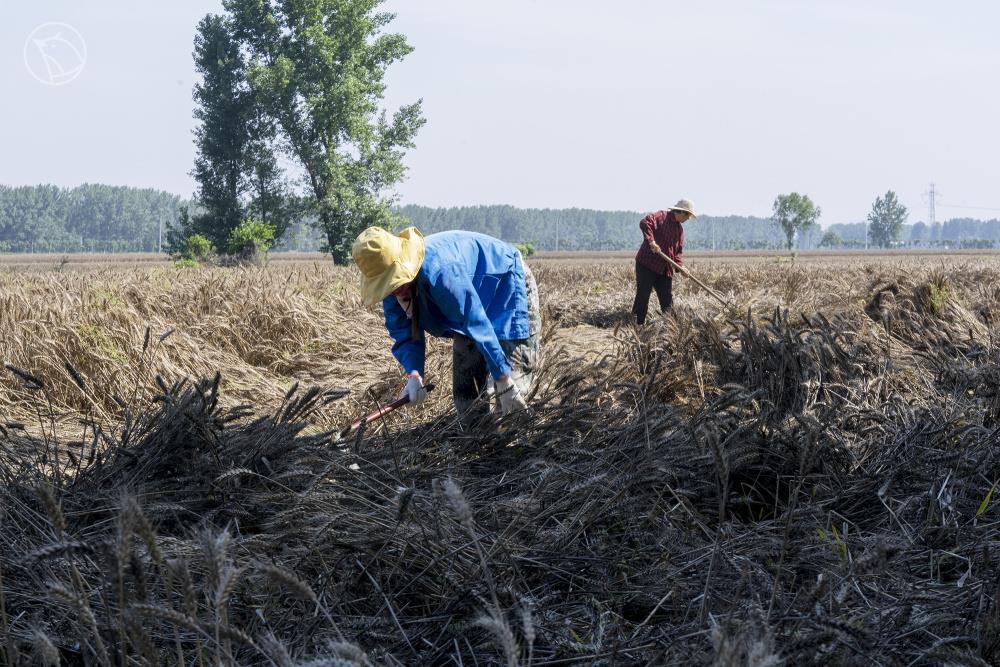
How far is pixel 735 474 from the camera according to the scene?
374cm

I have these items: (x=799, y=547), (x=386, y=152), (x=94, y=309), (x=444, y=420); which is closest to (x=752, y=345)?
(x=444, y=420)

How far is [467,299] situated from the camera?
397 centimetres

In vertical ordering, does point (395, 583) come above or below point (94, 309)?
below

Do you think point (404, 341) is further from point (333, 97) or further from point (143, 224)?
point (143, 224)

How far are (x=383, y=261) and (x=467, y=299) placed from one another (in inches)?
16.6

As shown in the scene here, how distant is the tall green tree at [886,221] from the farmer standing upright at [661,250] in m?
112

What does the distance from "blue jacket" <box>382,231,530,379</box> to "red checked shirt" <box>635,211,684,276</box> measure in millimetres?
5432

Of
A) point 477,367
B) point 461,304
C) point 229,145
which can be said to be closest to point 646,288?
point 477,367

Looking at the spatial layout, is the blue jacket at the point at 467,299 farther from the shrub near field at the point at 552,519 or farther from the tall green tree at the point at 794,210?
the tall green tree at the point at 794,210

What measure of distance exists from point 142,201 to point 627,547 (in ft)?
488

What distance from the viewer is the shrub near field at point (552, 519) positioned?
192cm

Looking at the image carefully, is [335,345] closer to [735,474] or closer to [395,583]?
[735,474]

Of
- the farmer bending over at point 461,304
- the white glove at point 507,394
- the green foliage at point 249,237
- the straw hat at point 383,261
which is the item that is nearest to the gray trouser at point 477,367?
the farmer bending over at point 461,304

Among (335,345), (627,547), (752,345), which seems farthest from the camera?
(335,345)
